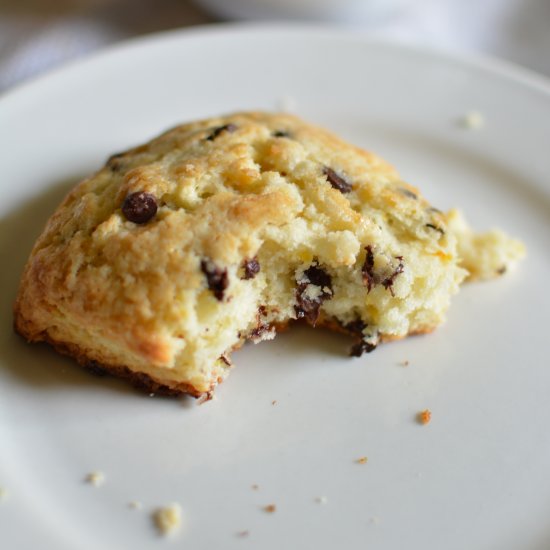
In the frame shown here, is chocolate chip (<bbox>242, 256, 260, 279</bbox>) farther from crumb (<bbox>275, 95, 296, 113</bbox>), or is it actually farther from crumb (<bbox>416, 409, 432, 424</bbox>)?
crumb (<bbox>275, 95, 296, 113</bbox>)

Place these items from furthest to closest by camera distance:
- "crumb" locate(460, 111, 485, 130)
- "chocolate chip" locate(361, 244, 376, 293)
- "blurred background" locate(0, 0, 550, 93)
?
"blurred background" locate(0, 0, 550, 93) → "crumb" locate(460, 111, 485, 130) → "chocolate chip" locate(361, 244, 376, 293)

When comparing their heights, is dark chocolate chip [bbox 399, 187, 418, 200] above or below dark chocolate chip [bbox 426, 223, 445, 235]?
above

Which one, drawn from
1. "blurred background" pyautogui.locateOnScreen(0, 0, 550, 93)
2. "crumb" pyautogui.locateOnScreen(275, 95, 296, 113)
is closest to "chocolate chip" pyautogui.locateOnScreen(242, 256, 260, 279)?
"crumb" pyautogui.locateOnScreen(275, 95, 296, 113)

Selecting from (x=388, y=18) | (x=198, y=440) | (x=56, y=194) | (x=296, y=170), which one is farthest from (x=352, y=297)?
(x=388, y=18)

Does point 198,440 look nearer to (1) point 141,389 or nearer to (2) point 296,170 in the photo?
(1) point 141,389

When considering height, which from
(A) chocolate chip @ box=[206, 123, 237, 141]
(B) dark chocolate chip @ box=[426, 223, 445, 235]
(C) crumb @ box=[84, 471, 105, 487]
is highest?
(B) dark chocolate chip @ box=[426, 223, 445, 235]

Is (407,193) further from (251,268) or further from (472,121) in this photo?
(472,121)

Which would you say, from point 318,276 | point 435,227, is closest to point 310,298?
point 318,276
